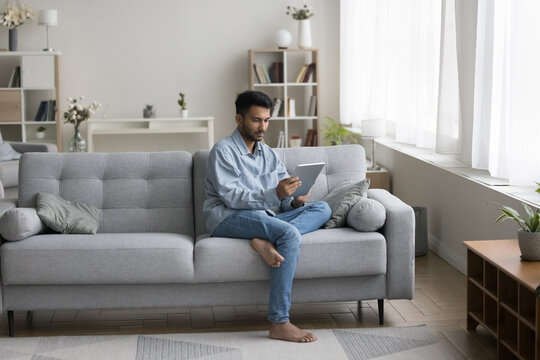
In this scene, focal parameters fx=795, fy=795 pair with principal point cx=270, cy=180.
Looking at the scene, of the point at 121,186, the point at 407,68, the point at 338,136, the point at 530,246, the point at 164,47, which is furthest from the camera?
the point at 164,47

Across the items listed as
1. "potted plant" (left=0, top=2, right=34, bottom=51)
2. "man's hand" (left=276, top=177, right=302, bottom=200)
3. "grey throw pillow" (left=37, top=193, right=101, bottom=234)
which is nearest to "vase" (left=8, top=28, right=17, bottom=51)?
"potted plant" (left=0, top=2, right=34, bottom=51)

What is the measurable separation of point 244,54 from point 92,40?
1702 mm

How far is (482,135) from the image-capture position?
181 inches

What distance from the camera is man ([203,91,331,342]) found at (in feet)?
11.8

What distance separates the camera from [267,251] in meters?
3.60

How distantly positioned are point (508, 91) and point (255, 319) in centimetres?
180

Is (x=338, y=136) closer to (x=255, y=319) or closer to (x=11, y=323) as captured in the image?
(x=255, y=319)

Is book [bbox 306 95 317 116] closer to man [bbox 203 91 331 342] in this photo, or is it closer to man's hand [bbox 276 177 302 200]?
man [bbox 203 91 331 342]

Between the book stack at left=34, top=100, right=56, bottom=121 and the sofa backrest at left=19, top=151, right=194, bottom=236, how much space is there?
4.49 meters

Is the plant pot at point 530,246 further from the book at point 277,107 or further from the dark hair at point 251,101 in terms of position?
the book at point 277,107

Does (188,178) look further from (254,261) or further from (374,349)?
(374,349)


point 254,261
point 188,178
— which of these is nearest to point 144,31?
A: point 188,178

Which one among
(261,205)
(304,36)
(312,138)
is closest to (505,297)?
(261,205)

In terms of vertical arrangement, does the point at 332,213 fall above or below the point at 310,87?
below
